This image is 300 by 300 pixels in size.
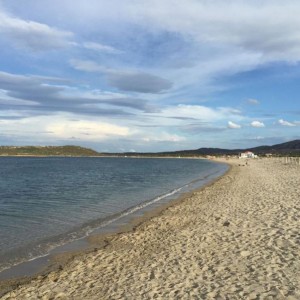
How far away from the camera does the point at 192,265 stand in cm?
1054

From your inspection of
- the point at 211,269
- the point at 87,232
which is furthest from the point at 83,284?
the point at 87,232

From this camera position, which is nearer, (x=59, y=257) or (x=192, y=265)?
(x=192, y=265)

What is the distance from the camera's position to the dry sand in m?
8.65

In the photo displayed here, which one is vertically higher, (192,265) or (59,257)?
(192,265)

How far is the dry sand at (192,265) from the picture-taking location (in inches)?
340

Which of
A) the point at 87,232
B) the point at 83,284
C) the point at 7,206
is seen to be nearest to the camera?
the point at 83,284

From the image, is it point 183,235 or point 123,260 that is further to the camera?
point 183,235

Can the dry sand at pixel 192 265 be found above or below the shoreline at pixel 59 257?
above

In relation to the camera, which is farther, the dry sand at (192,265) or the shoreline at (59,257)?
the shoreline at (59,257)

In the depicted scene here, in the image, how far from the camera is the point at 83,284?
9828 mm

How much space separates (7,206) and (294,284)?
22.6 meters

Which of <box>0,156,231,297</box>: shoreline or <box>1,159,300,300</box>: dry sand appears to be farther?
Result: <box>0,156,231,297</box>: shoreline

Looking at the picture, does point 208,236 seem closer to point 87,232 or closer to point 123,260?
point 123,260

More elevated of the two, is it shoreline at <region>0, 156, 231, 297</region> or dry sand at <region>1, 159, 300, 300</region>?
dry sand at <region>1, 159, 300, 300</region>
